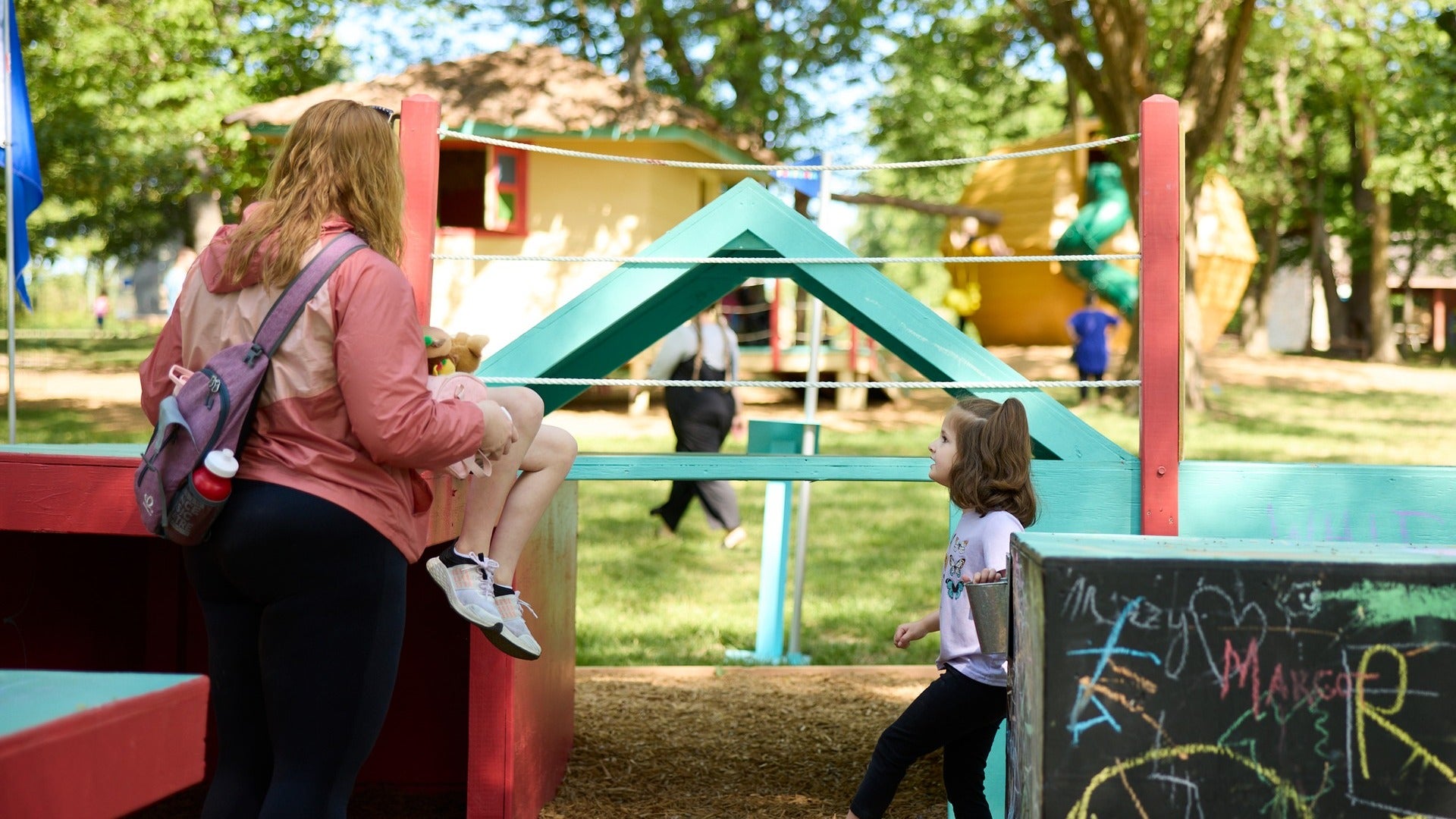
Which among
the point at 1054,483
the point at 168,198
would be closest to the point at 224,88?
the point at 168,198

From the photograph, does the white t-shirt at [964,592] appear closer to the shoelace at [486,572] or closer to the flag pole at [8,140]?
the shoelace at [486,572]

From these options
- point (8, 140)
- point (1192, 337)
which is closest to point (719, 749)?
point (8, 140)

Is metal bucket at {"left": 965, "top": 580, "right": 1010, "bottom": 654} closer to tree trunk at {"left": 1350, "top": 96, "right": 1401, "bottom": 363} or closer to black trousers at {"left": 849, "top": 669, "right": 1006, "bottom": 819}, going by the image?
black trousers at {"left": 849, "top": 669, "right": 1006, "bottom": 819}

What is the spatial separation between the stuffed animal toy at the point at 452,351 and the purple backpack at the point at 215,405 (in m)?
0.68

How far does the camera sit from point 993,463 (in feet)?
10.2

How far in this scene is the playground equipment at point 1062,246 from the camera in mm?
19719

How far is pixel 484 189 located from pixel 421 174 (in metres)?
15.4

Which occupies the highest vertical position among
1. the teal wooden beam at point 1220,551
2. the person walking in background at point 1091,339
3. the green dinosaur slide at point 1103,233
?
the green dinosaur slide at point 1103,233

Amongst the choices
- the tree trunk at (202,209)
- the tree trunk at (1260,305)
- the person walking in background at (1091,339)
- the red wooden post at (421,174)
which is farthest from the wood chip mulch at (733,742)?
the tree trunk at (1260,305)

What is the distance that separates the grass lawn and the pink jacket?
203 centimetres

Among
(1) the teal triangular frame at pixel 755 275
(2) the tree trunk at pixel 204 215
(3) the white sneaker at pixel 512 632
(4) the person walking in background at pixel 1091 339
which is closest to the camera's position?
(3) the white sneaker at pixel 512 632

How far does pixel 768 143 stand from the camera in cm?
2231

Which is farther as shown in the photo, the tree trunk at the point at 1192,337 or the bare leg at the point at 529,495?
the tree trunk at the point at 1192,337

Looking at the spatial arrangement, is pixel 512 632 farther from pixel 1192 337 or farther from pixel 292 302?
pixel 1192 337
